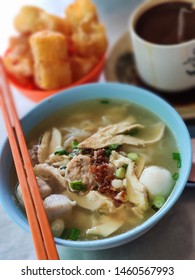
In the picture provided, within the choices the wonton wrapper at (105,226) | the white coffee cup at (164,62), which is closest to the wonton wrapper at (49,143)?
the wonton wrapper at (105,226)

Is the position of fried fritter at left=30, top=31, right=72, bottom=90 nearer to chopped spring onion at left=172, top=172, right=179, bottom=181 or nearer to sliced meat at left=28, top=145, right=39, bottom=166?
sliced meat at left=28, top=145, right=39, bottom=166

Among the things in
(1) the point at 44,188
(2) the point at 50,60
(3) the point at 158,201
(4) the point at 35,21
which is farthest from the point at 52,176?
(4) the point at 35,21

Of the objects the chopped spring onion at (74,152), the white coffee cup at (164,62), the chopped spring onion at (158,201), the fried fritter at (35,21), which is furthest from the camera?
the fried fritter at (35,21)

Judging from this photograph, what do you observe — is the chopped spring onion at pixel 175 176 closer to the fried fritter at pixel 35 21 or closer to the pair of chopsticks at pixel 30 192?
the pair of chopsticks at pixel 30 192

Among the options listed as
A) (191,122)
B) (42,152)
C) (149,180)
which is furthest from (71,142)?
(191,122)

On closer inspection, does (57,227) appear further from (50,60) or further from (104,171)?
(50,60)
